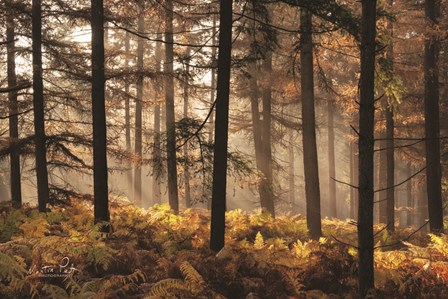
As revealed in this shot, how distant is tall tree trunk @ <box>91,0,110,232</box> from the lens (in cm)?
1027

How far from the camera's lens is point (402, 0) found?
18.0 metres

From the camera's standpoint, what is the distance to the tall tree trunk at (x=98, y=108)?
10.3m

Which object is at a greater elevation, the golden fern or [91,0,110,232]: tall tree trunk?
[91,0,110,232]: tall tree trunk

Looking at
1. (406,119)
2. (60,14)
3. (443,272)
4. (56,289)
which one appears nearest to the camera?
(56,289)

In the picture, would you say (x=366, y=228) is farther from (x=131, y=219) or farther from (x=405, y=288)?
(x=131, y=219)

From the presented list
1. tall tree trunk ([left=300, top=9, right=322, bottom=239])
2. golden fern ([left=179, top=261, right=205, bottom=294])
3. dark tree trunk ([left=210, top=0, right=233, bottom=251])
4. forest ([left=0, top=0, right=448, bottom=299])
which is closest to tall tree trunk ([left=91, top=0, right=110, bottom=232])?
forest ([left=0, top=0, right=448, bottom=299])

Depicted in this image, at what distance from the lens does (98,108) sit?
34.4 ft

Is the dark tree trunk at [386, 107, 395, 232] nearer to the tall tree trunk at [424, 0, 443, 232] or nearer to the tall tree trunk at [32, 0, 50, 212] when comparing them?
the tall tree trunk at [424, 0, 443, 232]

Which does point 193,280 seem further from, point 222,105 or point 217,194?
point 222,105

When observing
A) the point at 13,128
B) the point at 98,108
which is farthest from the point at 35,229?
the point at 13,128

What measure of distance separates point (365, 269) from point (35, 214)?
9664mm

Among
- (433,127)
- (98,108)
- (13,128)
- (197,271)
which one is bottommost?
(197,271)

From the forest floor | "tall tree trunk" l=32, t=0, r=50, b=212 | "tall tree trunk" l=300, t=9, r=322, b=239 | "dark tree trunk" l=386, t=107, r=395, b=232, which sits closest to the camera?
the forest floor

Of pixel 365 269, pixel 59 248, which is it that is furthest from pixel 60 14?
pixel 365 269
